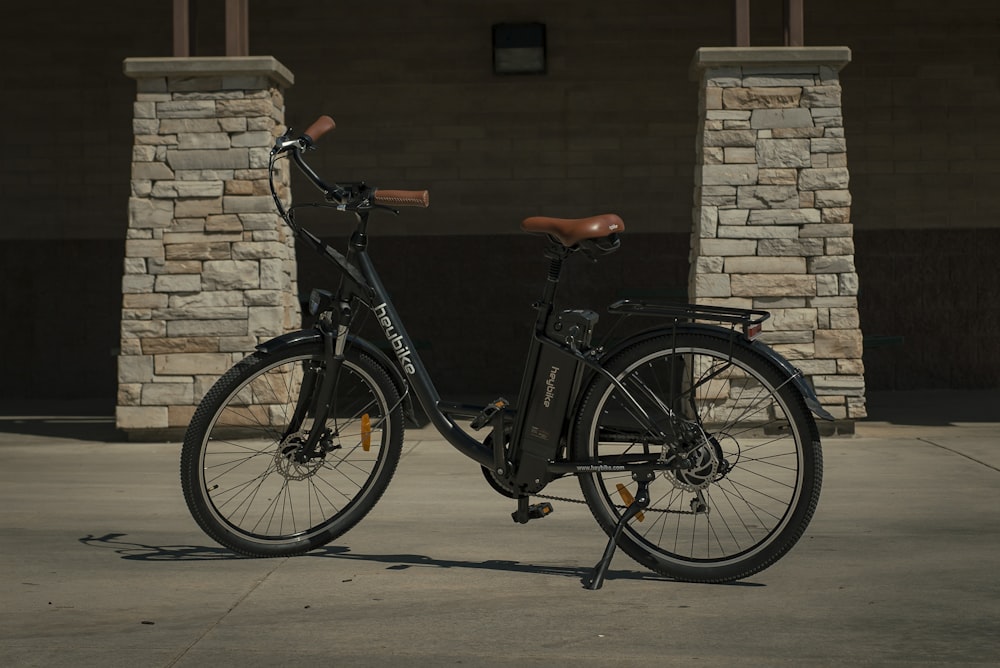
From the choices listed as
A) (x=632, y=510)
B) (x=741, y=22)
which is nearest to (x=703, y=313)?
(x=632, y=510)

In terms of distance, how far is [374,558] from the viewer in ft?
15.5

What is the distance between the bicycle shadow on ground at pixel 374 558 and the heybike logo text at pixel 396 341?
0.64m

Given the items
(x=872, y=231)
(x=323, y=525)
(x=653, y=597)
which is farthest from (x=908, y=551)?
(x=872, y=231)

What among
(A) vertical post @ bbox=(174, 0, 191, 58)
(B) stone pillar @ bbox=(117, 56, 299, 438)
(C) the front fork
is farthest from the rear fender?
(A) vertical post @ bbox=(174, 0, 191, 58)

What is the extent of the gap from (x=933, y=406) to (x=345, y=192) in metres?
7.13

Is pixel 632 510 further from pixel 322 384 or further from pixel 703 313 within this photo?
pixel 322 384

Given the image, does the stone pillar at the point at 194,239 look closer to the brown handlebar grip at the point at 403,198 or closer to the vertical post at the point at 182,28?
the vertical post at the point at 182,28

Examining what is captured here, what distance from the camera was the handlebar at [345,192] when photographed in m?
4.49

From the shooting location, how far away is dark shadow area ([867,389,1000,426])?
9.52 m

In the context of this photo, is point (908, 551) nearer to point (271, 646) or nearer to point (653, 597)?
point (653, 597)

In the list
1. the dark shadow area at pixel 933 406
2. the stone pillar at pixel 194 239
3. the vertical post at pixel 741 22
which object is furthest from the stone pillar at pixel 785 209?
the stone pillar at pixel 194 239

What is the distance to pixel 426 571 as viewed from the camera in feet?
14.8

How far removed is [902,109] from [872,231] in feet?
3.51

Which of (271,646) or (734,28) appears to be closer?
(271,646)
